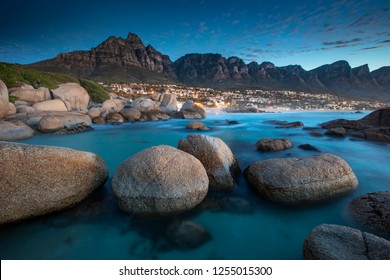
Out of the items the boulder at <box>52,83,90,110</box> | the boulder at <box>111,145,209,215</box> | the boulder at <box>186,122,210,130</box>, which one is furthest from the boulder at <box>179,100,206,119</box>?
the boulder at <box>111,145,209,215</box>

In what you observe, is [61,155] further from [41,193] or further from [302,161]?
[302,161]

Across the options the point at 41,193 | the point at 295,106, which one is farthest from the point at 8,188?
the point at 295,106

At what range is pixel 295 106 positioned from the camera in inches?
3221

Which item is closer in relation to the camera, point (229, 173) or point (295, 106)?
point (229, 173)

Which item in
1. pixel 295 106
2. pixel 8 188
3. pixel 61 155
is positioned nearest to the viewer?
pixel 8 188

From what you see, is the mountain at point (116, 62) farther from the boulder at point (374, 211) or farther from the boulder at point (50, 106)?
the boulder at point (374, 211)

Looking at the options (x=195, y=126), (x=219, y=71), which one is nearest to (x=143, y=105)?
(x=195, y=126)

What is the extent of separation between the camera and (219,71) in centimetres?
17375

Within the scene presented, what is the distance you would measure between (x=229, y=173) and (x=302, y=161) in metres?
2.02

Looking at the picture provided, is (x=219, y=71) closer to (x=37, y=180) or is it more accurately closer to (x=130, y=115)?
(x=130, y=115)

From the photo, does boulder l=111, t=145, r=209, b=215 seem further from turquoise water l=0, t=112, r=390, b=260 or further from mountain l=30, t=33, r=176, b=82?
mountain l=30, t=33, r=176, b=82

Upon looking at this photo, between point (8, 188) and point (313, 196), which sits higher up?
point (8, 188)

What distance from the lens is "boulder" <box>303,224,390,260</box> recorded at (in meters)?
2.77

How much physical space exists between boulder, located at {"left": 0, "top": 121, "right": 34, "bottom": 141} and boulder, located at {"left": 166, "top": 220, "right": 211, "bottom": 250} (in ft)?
42.6
